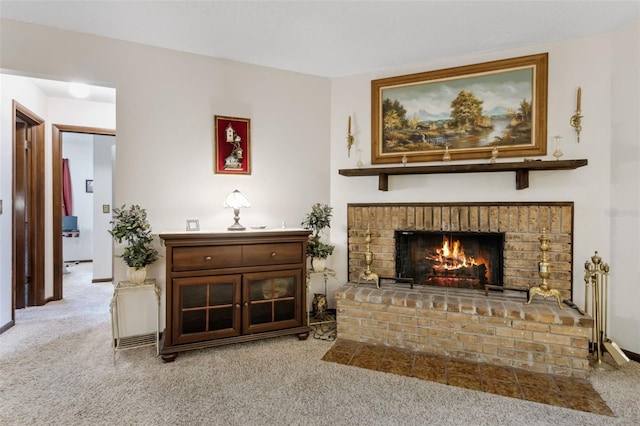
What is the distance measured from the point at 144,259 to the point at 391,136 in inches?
96.8

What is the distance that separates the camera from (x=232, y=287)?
2586 mm

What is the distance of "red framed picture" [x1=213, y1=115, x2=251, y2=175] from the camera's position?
302 centimetres

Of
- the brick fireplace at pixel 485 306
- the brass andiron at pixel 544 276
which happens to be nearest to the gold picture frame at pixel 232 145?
the brick fireplace at pixel 485 306

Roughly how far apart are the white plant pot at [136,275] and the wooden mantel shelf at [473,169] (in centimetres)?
192

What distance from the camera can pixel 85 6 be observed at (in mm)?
2281

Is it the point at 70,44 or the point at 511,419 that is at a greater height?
the point at 70,44

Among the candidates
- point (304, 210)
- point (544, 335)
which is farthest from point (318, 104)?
point (544, 335)

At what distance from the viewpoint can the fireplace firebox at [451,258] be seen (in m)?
2.94

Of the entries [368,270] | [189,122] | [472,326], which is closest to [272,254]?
[368,270]

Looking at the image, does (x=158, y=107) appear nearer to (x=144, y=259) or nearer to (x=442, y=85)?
(x=144, y=259)

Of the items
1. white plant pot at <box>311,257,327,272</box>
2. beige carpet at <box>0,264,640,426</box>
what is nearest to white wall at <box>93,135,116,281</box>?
beige carpet at <box>0,264,640,426</box>

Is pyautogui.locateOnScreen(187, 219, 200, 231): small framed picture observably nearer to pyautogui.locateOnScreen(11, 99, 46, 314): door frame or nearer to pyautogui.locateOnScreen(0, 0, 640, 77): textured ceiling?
pyautogui.locateOnScreen(0, 0, 640, 77): textured ceiling

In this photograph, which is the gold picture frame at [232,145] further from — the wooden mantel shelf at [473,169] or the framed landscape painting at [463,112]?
the framed landscape painting at [463,112]

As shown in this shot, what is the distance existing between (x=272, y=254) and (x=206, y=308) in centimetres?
65
